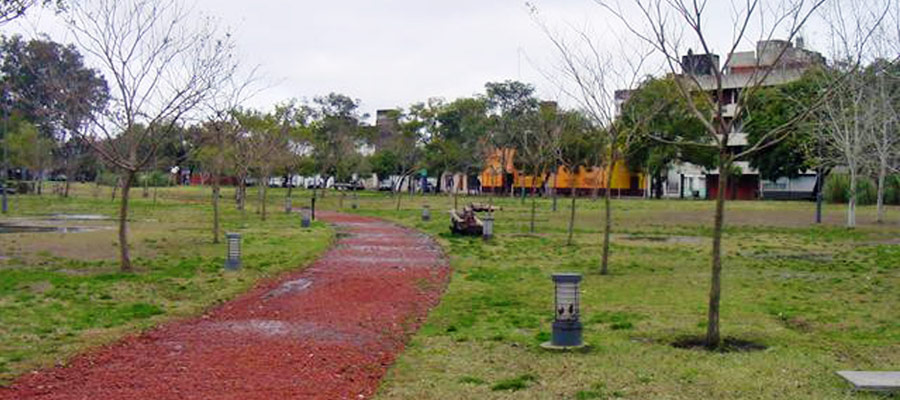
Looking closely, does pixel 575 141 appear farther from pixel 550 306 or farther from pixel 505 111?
pixel 550 306

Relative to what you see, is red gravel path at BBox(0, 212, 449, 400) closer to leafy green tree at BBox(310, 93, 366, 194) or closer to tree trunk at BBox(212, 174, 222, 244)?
tree trunk at BBox(212, 174, 222, 244)

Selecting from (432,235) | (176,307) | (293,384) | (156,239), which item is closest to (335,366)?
(293,384)

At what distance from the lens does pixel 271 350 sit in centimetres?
890

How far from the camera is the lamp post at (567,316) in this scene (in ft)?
28.7

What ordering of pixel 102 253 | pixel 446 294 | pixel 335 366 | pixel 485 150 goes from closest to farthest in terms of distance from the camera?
pixel 335 366, pixel 446 294, pixel 102 253, pixel 485 150

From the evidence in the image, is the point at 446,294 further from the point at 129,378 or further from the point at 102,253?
the point at 102,253

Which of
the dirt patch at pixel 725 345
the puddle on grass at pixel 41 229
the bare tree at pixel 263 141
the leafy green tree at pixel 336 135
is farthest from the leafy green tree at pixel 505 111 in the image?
the dirt patch at pixel 725 345

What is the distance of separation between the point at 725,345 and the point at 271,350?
4587mm

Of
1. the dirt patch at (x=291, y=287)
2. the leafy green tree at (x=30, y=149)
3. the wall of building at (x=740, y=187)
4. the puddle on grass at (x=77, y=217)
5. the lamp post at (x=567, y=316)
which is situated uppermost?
the leafy green tree at (x=30, y=149)

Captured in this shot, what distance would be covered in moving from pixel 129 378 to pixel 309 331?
279 cm

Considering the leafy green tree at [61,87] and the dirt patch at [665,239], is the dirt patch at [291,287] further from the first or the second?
the dirt patch at [665,239]

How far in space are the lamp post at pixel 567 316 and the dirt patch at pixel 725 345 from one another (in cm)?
106

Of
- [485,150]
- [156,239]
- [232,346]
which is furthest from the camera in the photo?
[485,150]

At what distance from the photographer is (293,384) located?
7379mm
